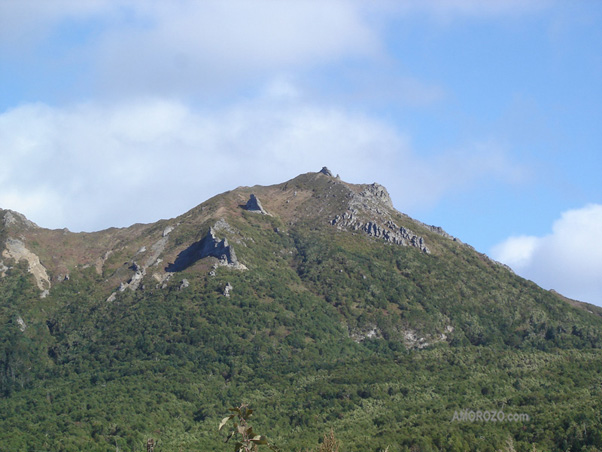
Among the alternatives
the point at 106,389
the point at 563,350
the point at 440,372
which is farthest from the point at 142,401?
the point at 563,350

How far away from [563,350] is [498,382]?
42023 mm

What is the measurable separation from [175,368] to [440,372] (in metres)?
74.5

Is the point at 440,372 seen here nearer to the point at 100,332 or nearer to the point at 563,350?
the point at 563,350

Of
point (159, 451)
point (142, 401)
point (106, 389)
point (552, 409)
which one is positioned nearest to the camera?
point (159, 451)

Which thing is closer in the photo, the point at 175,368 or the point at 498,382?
the point at 498,382

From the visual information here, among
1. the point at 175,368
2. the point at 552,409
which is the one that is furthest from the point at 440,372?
the point at 175,368

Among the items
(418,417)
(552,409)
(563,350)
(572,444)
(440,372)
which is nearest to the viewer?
(572,444)

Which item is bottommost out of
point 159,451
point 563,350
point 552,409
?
point 159,451

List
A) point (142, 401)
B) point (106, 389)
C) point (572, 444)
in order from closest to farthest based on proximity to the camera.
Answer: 1. point (572, 444)
2. point (142, 401)
3. point (106, 389)

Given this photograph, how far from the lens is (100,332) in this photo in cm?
19625

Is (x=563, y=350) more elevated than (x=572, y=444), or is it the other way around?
(x=563, y=350)

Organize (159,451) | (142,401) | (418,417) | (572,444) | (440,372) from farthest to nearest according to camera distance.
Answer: (440,372) < (142,401) < (418,417) < (159,451) < (572,444)

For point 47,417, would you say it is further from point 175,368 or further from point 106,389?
point 175,368

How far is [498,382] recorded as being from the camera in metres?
162
